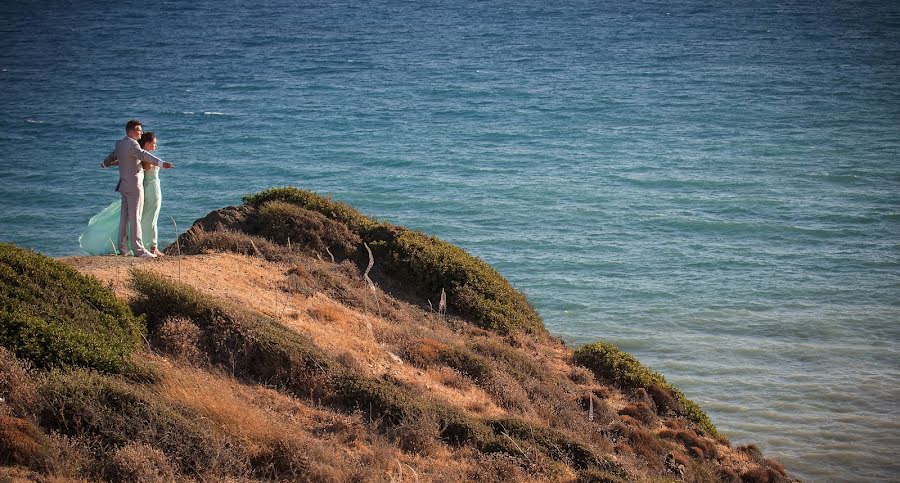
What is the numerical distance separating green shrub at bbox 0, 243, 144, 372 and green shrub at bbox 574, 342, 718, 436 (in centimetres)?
837

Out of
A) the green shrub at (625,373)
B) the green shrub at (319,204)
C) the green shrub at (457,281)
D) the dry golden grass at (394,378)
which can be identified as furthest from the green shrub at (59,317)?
the green shrub at (625,373)

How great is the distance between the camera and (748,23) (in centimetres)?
7744

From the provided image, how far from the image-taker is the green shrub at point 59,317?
9.70 m

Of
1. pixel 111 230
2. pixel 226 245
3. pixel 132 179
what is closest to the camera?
pixel 132 179

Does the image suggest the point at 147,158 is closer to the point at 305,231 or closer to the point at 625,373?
the point at 305,231

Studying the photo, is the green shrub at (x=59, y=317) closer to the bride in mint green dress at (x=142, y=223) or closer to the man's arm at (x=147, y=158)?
the man's arm at (x=147, y=158)

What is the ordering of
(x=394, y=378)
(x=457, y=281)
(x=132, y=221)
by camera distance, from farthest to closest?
(x=457, y=281) → (x=132, y=221) → (x=394, y=378)

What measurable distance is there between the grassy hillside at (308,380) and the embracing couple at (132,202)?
2.68 ft

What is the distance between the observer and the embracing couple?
1492 cm

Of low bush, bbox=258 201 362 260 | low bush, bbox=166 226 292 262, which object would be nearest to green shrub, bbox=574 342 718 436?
low bush, bbox=258 201 362 260

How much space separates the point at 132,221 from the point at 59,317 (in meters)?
5.14

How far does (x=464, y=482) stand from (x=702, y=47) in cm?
6515

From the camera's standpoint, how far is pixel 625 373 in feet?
52.5

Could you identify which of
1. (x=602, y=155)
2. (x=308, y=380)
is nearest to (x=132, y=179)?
(x=308, y=380)
